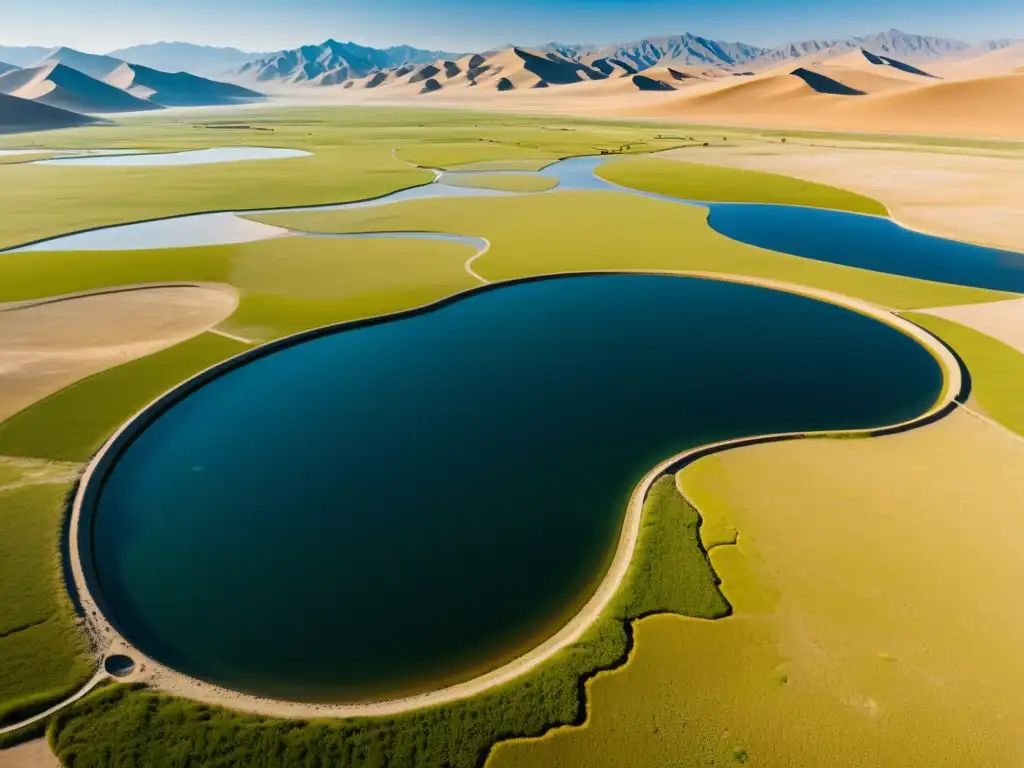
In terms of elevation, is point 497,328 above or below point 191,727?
above

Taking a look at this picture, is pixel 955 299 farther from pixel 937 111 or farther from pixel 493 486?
pixel 937 111

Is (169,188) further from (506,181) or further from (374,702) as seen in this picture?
(374,702)

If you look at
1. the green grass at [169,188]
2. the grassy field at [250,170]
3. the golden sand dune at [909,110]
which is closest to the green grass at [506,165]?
the grassy field at [250,170]

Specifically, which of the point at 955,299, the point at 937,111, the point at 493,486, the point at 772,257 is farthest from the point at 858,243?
the point at 937,111

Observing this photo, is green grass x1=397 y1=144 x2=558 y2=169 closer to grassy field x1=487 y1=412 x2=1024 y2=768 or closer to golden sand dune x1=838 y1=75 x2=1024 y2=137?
grassy field x1=487 y1=412 x2=1024 y2=768

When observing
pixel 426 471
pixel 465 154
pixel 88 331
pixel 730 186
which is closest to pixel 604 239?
pixel 730 186

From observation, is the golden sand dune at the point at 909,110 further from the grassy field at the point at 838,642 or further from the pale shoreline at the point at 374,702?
the grassy field at the point at 838,642

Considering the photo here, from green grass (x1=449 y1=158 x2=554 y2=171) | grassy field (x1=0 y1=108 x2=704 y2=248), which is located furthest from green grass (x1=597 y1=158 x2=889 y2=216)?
grassy field (x1=0 y1=108 x2=704 y2=248)
